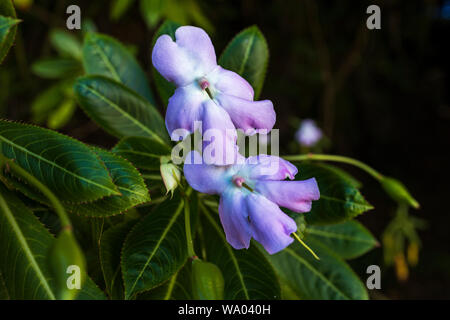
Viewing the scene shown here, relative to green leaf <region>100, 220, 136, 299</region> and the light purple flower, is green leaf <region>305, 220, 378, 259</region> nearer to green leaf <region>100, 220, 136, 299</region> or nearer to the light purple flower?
green leaf <region>100, 220, 136, 299</region>

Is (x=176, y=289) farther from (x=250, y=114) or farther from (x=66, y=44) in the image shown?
(x=66, y=44)

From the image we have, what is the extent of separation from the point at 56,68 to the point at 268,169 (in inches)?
54.5

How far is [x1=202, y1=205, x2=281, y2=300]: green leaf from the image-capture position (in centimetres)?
80

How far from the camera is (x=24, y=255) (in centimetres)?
63

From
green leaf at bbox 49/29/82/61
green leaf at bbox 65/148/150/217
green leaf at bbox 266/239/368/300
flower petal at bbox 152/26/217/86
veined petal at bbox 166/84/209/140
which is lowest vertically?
green leaf at bbox 266/239/368/300

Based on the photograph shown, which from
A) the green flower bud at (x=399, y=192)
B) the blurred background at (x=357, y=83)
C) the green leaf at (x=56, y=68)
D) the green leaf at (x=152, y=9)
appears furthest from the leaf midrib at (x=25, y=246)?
the blurred background at (x=357, y=83)

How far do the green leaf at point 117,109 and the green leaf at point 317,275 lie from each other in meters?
0.35

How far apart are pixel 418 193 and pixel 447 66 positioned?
0.77 metres

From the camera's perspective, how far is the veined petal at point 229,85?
633 millimetres

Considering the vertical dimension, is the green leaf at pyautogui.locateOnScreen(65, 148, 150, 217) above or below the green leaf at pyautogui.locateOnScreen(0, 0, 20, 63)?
below

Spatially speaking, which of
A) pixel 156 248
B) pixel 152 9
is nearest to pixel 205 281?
pixel 156 248

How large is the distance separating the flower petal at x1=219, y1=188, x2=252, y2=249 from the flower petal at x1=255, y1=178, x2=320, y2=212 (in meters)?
0.03

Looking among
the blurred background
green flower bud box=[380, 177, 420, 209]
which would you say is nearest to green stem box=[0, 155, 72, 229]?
green flower bud box=[380, 177, 420, 209]

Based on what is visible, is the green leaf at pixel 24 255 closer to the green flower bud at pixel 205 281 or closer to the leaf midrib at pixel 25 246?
the leaf midrib at pixel 25 246
